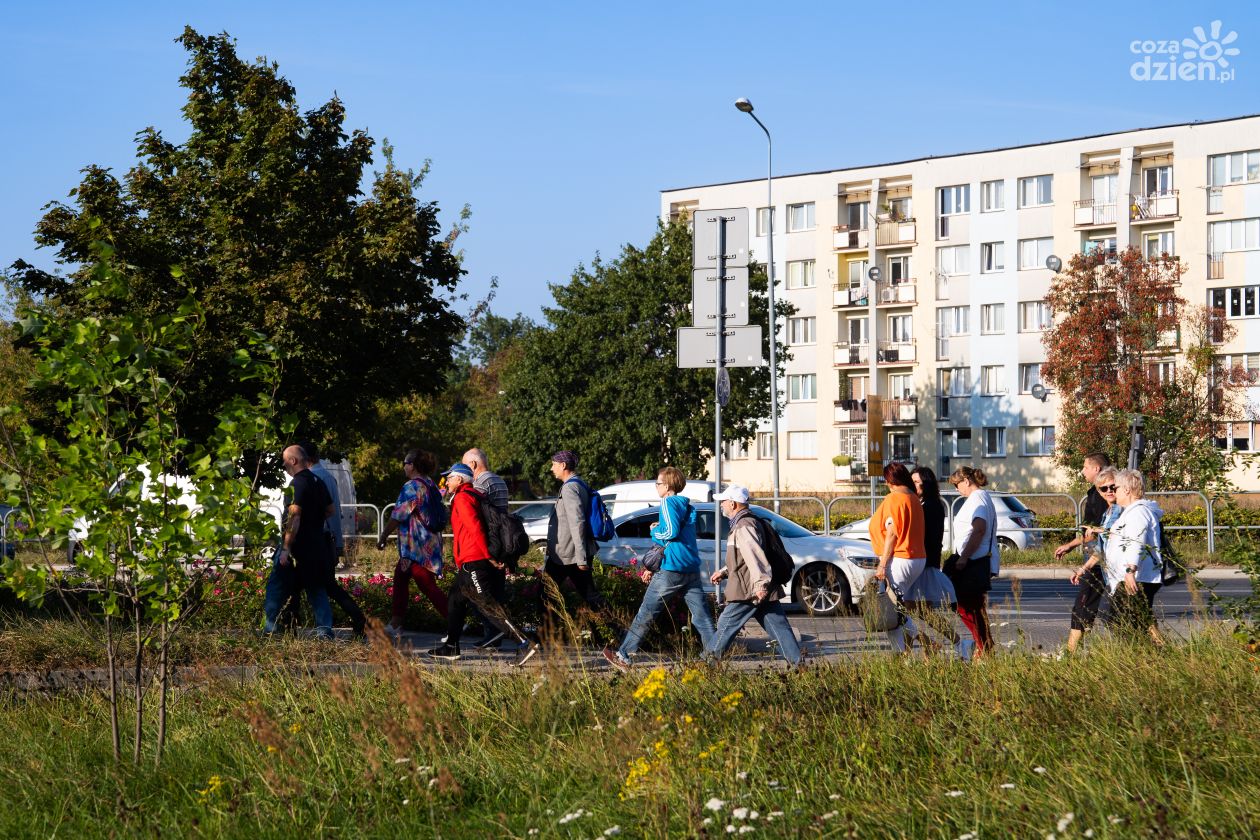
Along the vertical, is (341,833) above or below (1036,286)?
below

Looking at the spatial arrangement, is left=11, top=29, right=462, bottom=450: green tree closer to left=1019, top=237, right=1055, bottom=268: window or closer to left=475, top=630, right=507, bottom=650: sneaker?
left=475, top=630, right=507, bottom=650: sneaker

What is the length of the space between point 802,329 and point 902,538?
203ft

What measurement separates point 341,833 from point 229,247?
22957 millimetres

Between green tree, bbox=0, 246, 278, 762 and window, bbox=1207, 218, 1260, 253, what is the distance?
60.5 m

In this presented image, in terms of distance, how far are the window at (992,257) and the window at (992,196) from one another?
60.5 inches

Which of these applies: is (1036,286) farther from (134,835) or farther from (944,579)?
(134,835)

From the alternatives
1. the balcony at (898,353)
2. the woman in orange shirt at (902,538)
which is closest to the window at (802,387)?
the balcony at (898,353)

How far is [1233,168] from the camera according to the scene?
61125mm

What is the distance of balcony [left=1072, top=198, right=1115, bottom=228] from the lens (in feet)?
207

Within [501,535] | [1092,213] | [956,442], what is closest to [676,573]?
[501,535]

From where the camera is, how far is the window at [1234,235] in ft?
200

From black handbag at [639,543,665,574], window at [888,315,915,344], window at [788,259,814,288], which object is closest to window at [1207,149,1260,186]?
window at [888,315,915,344]

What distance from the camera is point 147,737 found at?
7.45 meters

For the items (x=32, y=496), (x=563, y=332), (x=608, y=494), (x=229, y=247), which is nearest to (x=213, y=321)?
(x=229, y=247)
